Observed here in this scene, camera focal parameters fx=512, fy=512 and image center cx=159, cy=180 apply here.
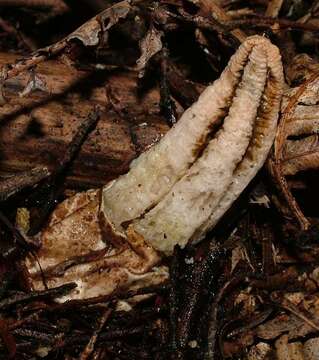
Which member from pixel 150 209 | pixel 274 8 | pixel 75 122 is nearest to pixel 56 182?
pixel 75 122

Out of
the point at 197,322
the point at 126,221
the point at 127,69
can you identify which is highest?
the point at 127,69

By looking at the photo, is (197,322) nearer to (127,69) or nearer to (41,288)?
(41,288)

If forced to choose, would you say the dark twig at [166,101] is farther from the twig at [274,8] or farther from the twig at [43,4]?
the twig at [43,4]

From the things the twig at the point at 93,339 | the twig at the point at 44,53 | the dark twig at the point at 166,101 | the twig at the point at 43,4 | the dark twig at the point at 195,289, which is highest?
the twig at the point at 44,53

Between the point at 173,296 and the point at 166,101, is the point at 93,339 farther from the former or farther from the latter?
the point at 166,101

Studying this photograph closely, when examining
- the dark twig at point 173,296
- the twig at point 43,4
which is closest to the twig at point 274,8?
the twig at point 43,4

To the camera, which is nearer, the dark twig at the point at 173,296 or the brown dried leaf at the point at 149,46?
the dark twig at the point at 173,296

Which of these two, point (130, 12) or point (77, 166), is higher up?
point (130, 12)

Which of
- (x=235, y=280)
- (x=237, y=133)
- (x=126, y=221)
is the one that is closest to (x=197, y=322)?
(x=235, y=280)

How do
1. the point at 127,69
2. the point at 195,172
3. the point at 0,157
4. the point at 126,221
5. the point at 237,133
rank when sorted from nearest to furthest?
the point at 237,133, the point at 195,172, the point at 126,221, the point at 0,157, the point at 127,69
